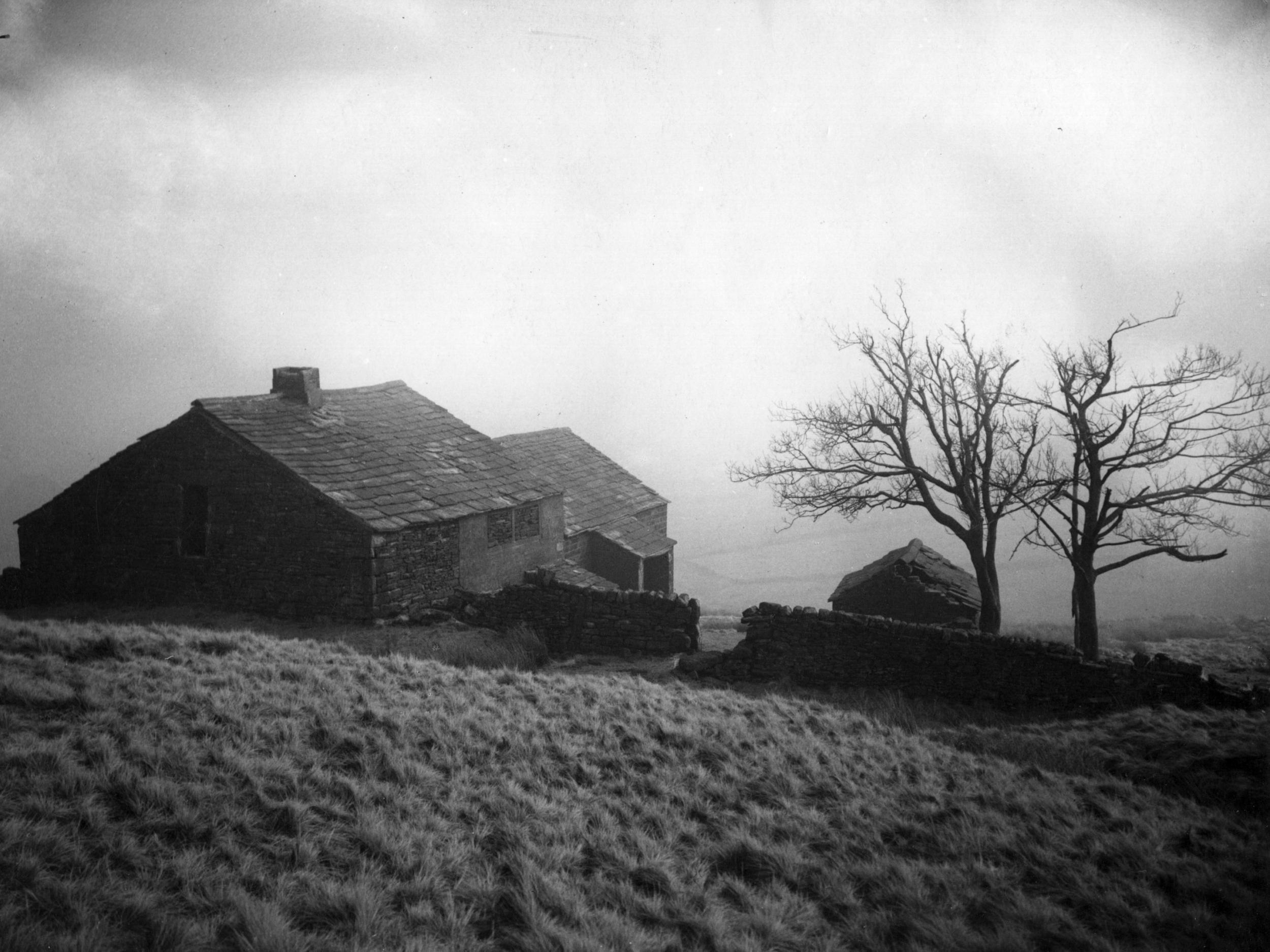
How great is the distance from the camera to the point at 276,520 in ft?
57.2

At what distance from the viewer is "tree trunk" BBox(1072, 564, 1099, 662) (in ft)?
60.3

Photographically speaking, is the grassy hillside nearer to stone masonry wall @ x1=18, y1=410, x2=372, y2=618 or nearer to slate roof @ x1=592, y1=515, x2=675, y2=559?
stone masonry wall @ x1=18, y1=410, x2=372, y2=618

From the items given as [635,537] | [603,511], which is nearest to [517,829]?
[635,537]

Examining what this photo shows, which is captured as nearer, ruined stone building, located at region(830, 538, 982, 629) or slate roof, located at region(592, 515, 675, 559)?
ruined stone building, located at region(830, 538, 982, 629)

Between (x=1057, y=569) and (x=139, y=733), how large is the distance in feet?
364

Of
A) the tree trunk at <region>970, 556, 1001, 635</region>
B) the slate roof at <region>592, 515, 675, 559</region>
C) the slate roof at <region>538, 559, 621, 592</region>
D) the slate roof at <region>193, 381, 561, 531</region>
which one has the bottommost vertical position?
the tree trunk at <region>970, 556, 1001, 635</region>

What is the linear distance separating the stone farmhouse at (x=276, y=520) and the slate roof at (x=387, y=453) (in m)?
0.06

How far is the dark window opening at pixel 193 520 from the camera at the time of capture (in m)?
18.3

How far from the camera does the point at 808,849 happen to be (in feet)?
23.7

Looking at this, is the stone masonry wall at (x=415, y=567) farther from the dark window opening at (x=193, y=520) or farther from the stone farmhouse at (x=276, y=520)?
the dark window opening at (x=193, y=520)

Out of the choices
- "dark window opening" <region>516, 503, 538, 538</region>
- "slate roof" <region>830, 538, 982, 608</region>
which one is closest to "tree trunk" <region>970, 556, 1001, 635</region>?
"slate roof" <region>830, 538, 982, 608</region>

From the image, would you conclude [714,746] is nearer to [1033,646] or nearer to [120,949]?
[120,949]

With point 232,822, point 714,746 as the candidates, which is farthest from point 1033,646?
point 232,822

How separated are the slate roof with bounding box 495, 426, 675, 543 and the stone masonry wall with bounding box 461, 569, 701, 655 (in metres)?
8.95
